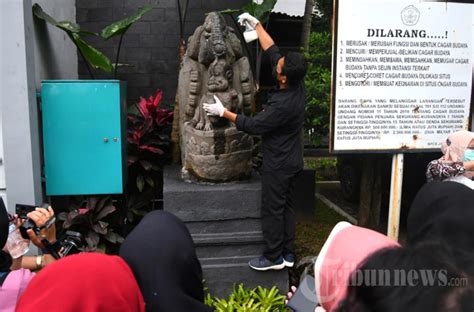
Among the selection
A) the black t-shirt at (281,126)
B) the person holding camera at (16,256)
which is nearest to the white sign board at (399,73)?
the black t-shirt at (281,126)

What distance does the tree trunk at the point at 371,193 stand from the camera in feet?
13.4

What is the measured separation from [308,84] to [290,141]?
2266mm

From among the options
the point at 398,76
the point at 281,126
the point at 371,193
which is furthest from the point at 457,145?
the point at 371,193

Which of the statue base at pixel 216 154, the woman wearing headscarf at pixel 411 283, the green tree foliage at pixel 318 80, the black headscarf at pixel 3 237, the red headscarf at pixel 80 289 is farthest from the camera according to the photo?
the green tree foliage at pixel 318 80

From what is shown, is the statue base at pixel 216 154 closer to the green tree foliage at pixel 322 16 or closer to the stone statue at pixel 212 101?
the stone statue at pixel 212 101

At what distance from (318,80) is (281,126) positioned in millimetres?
2417

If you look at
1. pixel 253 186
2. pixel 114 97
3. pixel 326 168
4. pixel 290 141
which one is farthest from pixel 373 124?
pixel 326 168

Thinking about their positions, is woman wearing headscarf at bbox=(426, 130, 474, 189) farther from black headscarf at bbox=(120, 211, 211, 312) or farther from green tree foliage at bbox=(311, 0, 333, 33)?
green tree foliage at bbox=(311, 0, 333, 33)

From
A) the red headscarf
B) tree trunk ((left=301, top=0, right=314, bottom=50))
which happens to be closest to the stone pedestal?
the red headscarf

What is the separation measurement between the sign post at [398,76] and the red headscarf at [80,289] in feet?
7.67

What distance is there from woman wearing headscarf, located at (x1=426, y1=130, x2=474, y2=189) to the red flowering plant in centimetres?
267

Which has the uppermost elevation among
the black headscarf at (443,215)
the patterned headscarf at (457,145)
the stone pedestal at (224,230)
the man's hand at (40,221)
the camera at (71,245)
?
the patterned headscarf at (457,145)

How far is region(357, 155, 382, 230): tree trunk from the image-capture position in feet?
13.4

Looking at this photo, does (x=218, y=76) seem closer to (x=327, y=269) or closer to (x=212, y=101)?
(x=212, y=101)
